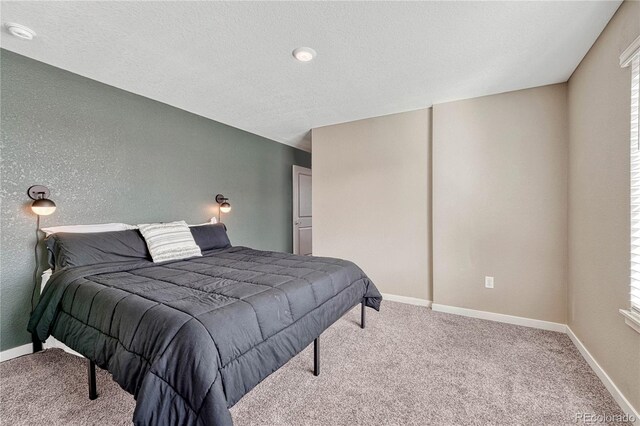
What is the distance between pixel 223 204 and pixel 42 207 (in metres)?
1.80

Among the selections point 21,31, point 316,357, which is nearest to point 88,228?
point 21,31

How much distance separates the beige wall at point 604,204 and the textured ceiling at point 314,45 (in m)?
0.22

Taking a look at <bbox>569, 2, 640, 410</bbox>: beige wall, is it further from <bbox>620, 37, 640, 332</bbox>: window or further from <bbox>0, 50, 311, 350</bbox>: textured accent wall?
<bbox>0, 50, 311, 350</bbox>: textured accent wall

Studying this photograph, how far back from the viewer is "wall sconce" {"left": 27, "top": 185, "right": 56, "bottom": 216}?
2082 mm

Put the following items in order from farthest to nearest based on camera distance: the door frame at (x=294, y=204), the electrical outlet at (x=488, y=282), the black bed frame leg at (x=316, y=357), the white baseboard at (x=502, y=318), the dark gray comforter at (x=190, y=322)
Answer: the door frame at (x=294, y=204)
the electrical outlet at (x=488, y=282)
the white baseboard at (x=502, y=318)
the black bed frame leg at (x=316, y=357)
the dark gray comforter at (x=190, y=322)

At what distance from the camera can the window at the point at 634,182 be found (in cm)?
147

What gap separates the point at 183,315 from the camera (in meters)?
1.22

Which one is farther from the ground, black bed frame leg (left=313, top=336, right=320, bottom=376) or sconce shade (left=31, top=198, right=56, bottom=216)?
sconce shade (left=31, top=198, right=56, bottom=216)

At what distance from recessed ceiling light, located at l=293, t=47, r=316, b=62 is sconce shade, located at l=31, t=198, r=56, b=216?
2.25 metres

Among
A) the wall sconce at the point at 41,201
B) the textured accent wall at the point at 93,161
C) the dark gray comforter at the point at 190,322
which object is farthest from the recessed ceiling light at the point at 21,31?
the dark gray comforter at the point at 190,322

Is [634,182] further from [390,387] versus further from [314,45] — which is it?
[314,45]

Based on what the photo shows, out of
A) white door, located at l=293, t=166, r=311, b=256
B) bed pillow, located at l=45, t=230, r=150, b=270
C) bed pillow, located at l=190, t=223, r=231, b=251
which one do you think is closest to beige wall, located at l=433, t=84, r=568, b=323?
bed pillow, located at l=190, t=223, r=231, b=251

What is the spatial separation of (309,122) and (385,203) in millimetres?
1554

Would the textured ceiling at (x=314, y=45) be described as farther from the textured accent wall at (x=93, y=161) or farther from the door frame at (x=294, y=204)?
the door frame at (x=294, y=204)
